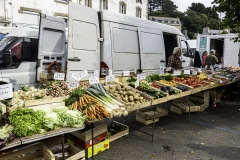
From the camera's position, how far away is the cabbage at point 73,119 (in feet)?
9.07

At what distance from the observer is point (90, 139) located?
11.1 ft

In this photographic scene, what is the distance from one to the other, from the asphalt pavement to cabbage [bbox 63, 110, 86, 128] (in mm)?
1150

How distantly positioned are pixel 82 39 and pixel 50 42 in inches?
39.9

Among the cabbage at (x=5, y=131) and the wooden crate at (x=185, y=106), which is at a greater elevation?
the cabbage at (x=5, y=131)

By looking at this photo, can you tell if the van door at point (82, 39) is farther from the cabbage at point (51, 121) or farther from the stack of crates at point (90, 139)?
the cabbage at point (51, 121)

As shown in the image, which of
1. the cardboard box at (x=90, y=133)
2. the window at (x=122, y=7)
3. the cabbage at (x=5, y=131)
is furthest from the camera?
the window at (x=122, y=7)

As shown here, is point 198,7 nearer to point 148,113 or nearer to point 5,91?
point 148,113

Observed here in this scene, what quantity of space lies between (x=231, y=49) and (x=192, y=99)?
8127mm

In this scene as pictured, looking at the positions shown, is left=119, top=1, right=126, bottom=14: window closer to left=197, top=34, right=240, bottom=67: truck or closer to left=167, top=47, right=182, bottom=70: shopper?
A: left=197, top=34, right=240, bottom=67: truck

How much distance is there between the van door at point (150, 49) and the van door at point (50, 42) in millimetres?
2382

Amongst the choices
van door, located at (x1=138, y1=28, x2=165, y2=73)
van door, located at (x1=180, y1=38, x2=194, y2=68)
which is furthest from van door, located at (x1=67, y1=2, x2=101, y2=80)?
van door, located at (x1=180, y1=38, x2=194, y2=68)

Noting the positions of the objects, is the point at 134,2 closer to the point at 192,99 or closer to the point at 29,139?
the point at 192,99

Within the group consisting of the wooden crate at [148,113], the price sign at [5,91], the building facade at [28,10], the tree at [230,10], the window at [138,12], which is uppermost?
the window at [138,12]

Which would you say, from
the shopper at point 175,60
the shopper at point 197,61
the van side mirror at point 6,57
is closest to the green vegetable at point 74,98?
the van side mirror at point 6,57
